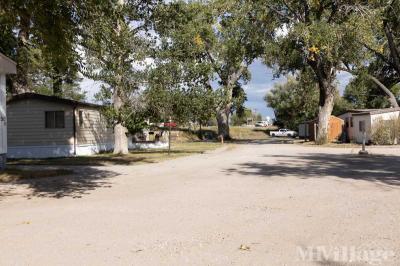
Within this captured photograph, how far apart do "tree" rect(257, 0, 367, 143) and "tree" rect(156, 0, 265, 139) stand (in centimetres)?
148

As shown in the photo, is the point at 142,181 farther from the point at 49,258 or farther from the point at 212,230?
the point at 49,258

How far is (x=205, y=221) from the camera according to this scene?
28.0 feet

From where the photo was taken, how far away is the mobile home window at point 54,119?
29266mm

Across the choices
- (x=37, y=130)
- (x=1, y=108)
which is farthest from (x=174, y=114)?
(x=1, y=108)

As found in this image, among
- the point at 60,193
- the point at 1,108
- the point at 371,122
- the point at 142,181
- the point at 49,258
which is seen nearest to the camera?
the point at 49,258

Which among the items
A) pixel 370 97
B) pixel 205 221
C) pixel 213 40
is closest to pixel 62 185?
pixel 205 221

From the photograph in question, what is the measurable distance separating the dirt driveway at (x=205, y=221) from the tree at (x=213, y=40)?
12.0m

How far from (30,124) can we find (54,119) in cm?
130

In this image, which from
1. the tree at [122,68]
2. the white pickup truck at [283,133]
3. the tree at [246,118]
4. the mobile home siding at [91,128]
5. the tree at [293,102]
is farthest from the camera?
the tree at [246,118]

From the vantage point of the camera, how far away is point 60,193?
12.8m

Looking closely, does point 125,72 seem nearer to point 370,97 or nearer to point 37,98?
point 37,98

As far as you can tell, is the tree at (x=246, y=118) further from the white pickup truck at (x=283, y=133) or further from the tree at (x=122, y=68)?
the tree at (x=122, y=68)

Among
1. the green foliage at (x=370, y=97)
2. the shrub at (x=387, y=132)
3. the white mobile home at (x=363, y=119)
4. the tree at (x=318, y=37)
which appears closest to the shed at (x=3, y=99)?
the tree at (x=318, y=37)

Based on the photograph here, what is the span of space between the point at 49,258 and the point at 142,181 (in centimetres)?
908
